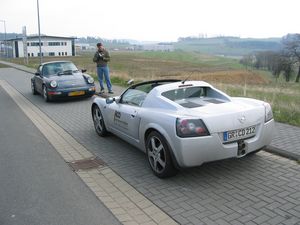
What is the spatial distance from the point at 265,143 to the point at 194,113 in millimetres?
1228

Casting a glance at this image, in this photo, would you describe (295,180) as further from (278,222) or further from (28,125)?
(28,125)

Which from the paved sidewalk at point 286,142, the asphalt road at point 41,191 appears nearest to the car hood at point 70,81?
the asphalt road at point 41,191

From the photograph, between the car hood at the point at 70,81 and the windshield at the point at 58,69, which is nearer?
the car hood at the point at 70,81

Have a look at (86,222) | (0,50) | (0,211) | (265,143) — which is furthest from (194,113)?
(0,50)

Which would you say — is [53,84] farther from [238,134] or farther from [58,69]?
[238,134]

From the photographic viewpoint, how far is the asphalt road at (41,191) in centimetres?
370

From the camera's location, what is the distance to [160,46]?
19025 centimetres

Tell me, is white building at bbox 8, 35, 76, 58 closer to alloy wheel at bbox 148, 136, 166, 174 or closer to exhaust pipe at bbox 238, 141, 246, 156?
alloy wheel at bbox 148, 136, 166, 174

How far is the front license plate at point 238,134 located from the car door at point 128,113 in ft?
4.75

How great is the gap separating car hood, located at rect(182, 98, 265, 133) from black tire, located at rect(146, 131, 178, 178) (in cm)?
52

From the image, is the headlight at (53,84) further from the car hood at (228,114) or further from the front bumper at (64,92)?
the car hood at (228,114)

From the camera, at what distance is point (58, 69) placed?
13.0 metres

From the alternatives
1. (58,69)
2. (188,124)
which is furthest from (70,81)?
(188,124)

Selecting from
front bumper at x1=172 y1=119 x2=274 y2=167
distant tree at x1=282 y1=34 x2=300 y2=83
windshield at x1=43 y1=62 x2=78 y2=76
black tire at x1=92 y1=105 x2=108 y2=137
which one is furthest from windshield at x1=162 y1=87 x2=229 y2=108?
distant tree at x1=282 y1=34 x2=300 y2=83
